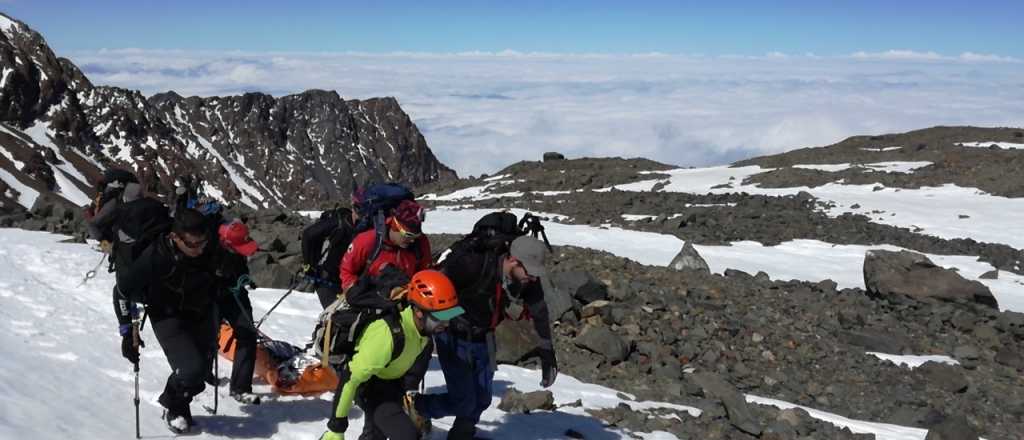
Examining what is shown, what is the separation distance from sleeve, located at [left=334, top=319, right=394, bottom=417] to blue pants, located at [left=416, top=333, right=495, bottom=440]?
105 cm

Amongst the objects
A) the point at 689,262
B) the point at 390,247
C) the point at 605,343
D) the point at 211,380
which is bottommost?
the point at 605,343

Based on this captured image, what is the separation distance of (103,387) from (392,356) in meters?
4.46

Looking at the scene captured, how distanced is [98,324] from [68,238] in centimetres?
848

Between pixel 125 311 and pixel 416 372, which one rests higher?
pixel 125 311

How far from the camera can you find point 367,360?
6.02m

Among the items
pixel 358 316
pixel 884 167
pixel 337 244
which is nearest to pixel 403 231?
pixel 358 316

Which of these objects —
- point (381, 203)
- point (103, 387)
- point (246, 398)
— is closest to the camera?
point (381, 203)

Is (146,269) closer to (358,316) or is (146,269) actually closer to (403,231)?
(358,316)

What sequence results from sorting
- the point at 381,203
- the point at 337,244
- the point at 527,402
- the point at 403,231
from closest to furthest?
the point at 403,231 → the point at 381,203 → the point at 337,244 → the point at 527,402

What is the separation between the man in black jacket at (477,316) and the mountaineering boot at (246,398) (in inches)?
86.5

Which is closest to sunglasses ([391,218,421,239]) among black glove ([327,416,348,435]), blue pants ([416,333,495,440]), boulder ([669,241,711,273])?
blue pants ([416,333,495,440])

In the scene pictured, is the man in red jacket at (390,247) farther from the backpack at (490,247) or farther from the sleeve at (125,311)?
the sleeve at (125,311)

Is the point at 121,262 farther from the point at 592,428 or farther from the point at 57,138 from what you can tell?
the point at 57,138

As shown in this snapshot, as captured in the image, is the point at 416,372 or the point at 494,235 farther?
the point at 416,372
